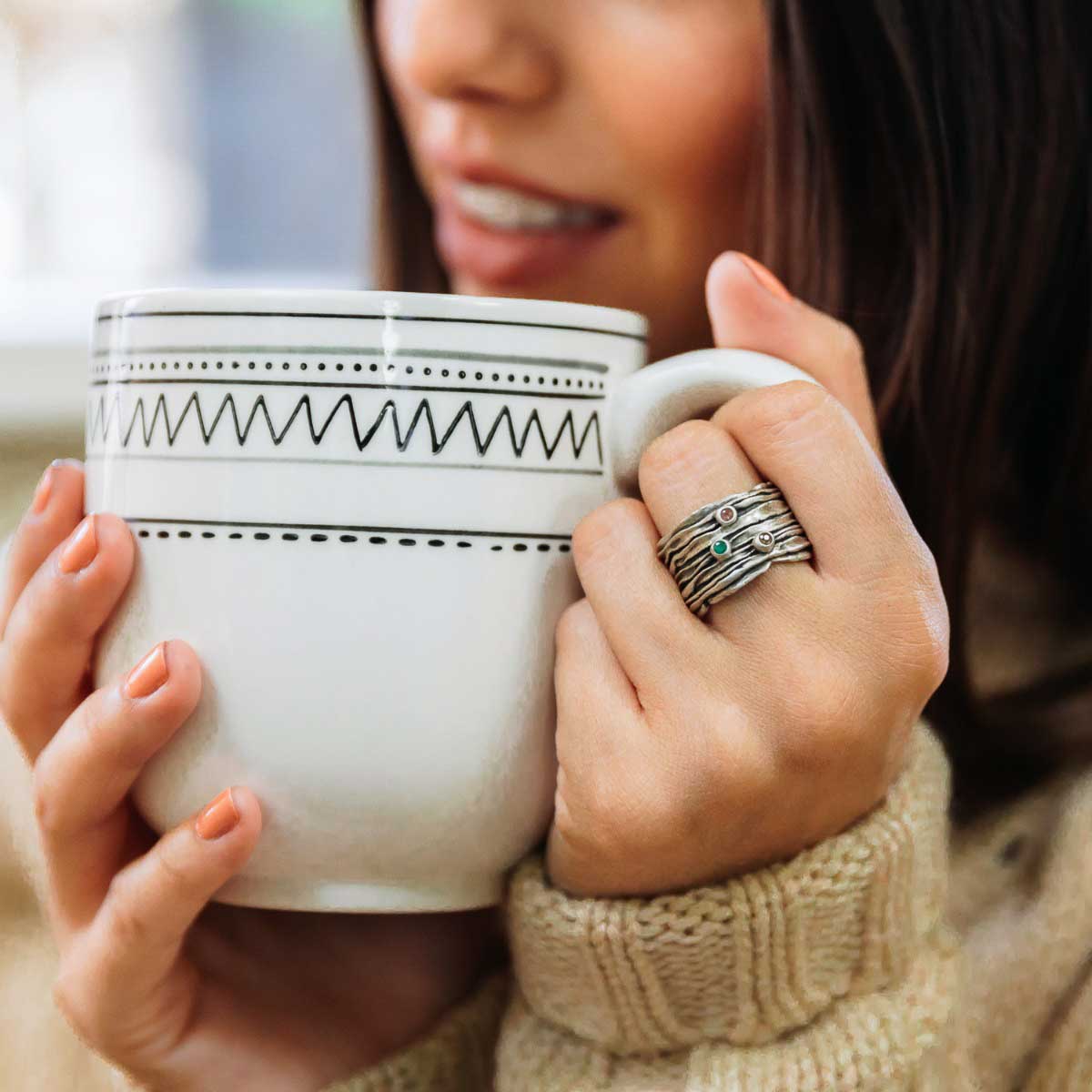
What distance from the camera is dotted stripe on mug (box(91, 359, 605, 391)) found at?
39cm

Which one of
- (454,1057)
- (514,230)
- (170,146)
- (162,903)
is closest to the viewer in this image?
(162,903)

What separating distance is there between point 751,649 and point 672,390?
104 mm

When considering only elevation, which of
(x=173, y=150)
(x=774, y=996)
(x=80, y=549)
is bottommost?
(x=774, y=996)

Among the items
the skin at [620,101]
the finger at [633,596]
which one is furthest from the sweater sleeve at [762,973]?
the skin at [620,101]

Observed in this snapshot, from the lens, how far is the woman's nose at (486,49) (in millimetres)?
774

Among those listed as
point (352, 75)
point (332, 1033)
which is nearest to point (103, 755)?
point (332, 1033)

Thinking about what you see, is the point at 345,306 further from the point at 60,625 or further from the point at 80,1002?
the point at 80,1002

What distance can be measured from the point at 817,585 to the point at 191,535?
23cm

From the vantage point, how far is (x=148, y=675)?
0.41 meters

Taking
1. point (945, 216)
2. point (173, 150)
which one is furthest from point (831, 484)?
point (173, 150)

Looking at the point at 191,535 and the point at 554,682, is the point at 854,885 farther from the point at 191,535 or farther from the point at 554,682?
the point at 191,535

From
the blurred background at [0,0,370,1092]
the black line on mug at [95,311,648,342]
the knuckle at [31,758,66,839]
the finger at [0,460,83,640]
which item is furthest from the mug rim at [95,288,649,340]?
the blurred background at [0,0,370,1092]

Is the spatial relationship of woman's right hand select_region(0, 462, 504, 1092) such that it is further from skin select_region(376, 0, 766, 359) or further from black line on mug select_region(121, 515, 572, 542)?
skin select_region(376, 0, 766, 359)

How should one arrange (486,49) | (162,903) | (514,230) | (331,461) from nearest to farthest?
(331,461) < (162,903) < (486,49) < (514,230)
